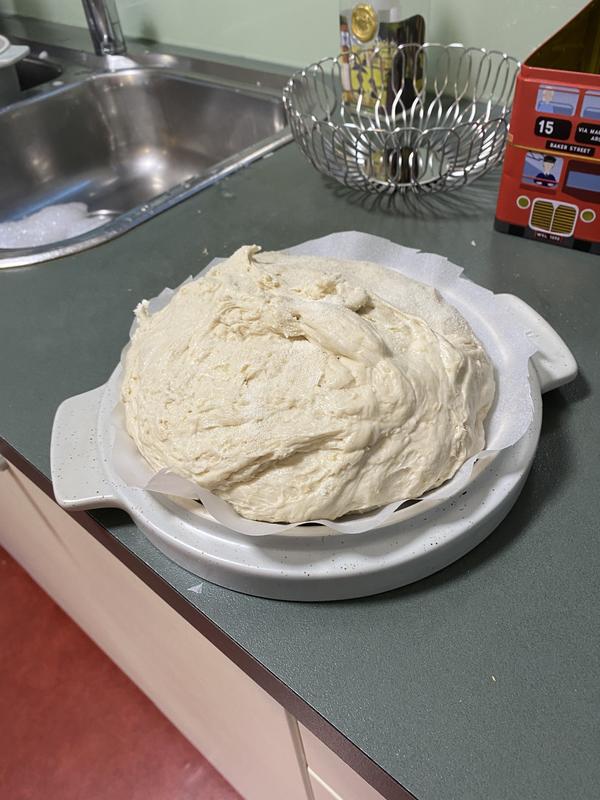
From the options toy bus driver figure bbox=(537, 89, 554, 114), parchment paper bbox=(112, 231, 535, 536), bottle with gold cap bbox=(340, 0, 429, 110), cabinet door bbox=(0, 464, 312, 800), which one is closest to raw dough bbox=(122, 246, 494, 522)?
parchment paper bbox=(112, 231, 535, 536)

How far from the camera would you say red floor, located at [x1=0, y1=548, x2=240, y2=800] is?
112cm

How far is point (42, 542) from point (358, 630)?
0.69 metres

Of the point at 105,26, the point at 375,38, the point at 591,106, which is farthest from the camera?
the point at 105,26

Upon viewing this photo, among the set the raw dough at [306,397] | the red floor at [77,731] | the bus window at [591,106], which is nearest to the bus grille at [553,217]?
the bus window at [591,106]

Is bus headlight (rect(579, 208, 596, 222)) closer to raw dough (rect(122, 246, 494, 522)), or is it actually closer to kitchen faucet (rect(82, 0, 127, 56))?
raw dough (rect(122, 246, 494, 522))

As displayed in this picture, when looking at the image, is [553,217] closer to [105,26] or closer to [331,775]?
[331,775]

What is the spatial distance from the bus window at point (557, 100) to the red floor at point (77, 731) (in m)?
1.17

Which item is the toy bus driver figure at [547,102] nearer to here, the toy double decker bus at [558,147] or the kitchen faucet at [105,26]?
the toy double decker bus at [558,147]

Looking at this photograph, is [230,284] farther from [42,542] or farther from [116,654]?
[116,654]

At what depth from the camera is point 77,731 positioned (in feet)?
3.93

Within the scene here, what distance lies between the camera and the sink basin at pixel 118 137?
51.8 inches

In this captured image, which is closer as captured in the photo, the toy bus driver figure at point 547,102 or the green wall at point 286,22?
the toy bus driver figure at point 547,102

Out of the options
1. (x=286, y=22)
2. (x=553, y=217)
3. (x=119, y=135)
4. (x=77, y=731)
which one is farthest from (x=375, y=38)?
(x=77, y=731)

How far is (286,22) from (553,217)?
0.73 metres
